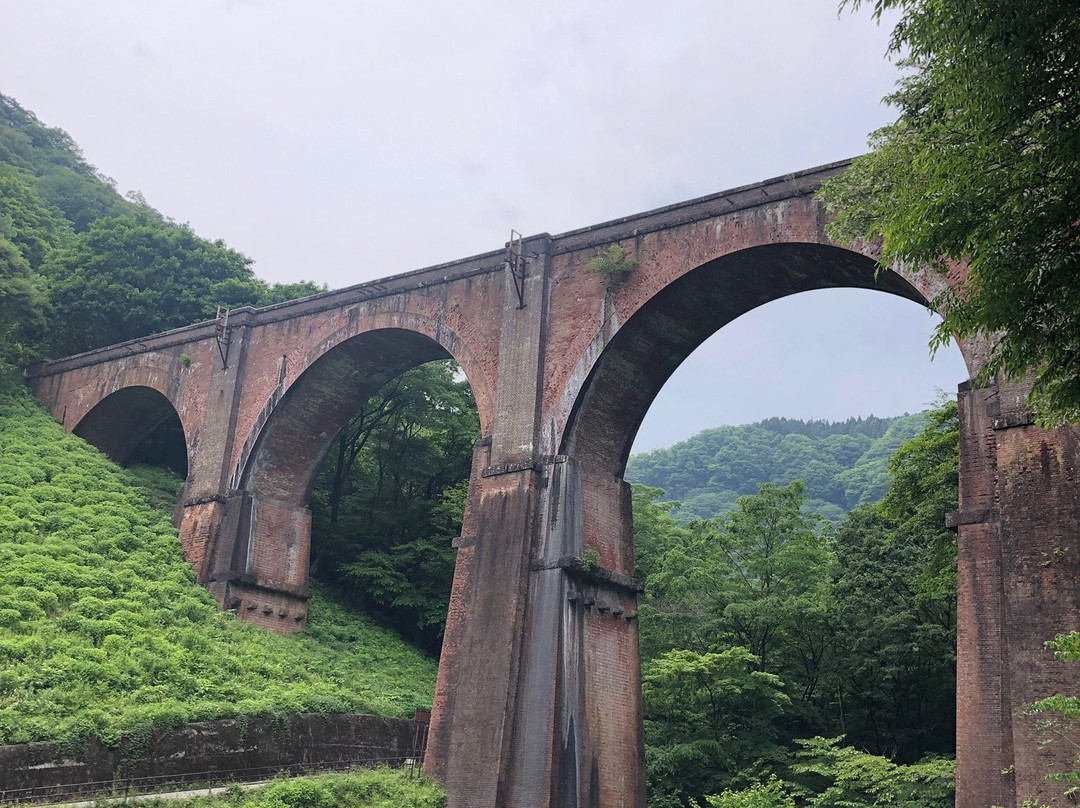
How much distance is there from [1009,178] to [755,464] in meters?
66.7

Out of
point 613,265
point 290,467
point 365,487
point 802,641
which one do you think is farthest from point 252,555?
point 802,641

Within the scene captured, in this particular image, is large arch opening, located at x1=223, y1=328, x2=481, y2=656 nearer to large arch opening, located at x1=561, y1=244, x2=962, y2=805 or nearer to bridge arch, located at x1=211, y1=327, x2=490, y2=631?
bridge arch, located at x1=211, y1=327, x2=490, y2=631

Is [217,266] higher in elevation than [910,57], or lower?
higher

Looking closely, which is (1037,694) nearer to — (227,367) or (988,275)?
(988,275)

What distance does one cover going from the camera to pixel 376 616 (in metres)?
23.1

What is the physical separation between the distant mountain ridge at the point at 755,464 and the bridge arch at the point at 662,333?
4780cm

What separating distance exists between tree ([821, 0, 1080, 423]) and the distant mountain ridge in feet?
185

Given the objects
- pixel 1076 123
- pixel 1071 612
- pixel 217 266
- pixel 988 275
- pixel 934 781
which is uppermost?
pixel 217 266

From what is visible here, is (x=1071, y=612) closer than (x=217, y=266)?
Yes

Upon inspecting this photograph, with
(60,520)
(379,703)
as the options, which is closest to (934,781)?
(379,703)

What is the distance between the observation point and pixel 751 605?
1919 centimetres

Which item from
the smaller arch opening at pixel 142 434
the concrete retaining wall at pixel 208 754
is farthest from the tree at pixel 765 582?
the smaller arch opening at pixel 142 434

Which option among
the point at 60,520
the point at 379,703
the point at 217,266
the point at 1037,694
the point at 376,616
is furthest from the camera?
the point at 217,266

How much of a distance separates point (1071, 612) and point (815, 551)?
33.9ft
